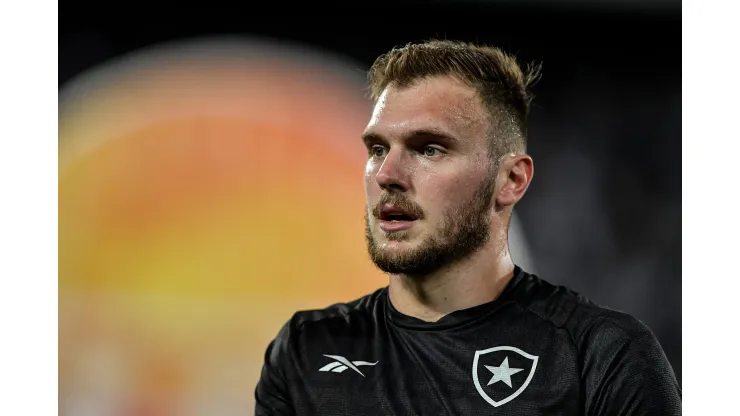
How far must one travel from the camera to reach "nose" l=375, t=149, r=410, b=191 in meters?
1.93

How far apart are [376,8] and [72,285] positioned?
185cm

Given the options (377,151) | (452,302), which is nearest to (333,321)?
(452,302)

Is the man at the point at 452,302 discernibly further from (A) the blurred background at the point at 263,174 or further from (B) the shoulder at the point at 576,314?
(A) the blurred background at the point at 263,174

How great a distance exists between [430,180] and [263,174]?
184 cm

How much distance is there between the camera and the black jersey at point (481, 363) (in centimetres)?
182

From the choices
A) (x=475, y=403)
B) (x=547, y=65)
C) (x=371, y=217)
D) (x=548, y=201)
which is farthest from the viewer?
(x=548, y=201)

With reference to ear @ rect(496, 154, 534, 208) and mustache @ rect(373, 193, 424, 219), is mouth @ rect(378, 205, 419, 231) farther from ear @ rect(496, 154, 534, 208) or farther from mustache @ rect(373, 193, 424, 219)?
ear @ rect(496, 154, 534, 208)

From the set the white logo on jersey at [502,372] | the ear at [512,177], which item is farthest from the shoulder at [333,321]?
the ear at [512,177]

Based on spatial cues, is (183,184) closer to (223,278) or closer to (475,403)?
(223,278)

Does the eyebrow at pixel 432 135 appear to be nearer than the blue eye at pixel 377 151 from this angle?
Yes

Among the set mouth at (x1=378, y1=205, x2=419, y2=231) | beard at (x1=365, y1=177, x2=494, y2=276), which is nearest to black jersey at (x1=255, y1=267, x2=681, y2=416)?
beard at (x1=365, y1=177, x2=494, y2=276)

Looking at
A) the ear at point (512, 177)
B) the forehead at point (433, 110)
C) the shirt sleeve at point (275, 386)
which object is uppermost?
the forehead at point (433, 110)
